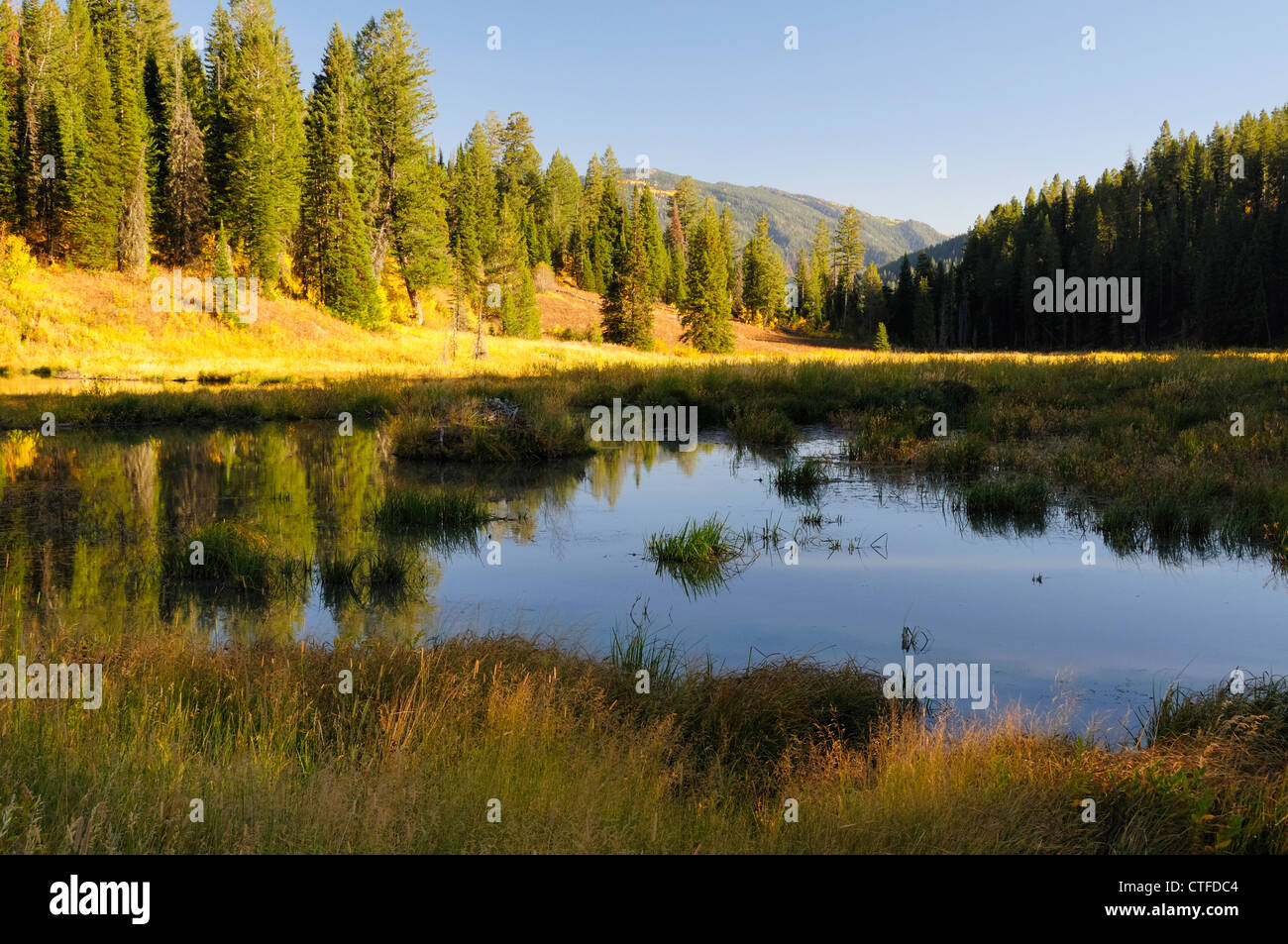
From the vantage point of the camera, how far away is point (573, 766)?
4016mm

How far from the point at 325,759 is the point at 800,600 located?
191 inches

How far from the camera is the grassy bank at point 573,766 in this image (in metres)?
3.25

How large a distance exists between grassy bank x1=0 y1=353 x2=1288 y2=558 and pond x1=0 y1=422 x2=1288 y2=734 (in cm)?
99

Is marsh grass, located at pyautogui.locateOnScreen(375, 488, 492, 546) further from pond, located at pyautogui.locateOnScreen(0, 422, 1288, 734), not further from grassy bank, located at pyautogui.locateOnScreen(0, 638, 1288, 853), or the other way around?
grassy bank, located at pyautogui.locateOnScreen(0, 638, 1288, 853)

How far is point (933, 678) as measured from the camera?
5.99 m

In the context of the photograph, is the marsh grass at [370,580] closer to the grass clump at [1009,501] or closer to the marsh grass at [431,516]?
the marsh grass at [431,516]

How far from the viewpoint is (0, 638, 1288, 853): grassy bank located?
325 cm

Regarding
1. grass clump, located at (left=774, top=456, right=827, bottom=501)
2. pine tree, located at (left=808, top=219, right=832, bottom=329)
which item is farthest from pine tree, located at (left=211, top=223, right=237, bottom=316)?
pine tree, located at (left=808, top=219, right=832, bottom=329)

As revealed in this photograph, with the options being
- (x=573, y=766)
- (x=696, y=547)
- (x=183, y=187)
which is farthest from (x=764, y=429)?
(x=183, y=187)

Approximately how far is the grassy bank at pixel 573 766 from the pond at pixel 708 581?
805 millimetres

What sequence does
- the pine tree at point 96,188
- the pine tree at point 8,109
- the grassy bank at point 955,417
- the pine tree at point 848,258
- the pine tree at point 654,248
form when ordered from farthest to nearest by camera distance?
the pine tree at point 848,258, the pine tree at point 654,248, the pine tree at point 8,109, the pine tree at point 96,188, the grassy bank at point 955,417

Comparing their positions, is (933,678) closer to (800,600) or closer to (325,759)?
(800,600)

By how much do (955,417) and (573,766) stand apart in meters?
18.0

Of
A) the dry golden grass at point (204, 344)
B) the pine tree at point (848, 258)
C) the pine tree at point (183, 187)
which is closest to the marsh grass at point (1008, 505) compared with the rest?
the dry golden grass at point (204, 344)
